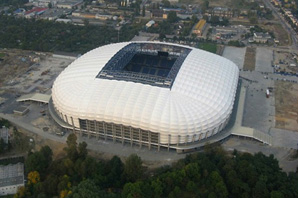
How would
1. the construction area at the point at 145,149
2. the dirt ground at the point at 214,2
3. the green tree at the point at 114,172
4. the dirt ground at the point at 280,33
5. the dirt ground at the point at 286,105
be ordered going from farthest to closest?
the dirt ground at the point at 214,2
the dirt ground at the point at 280,33
the dirt ground at the point at 286,105
the construction area at the point at 145,149
the green tree at the point at 114,172

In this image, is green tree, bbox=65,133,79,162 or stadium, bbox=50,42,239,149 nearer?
green tree, bbox=65,133,79,162

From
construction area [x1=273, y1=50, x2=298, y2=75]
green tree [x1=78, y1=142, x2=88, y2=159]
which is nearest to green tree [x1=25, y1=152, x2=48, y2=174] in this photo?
green tree [x1=78, y1=142, x2=88, y2=159]

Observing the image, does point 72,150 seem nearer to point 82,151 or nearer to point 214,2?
point 82,151

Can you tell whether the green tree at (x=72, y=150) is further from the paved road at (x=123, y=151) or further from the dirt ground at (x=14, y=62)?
the dirt ground at (x=14, y=62)

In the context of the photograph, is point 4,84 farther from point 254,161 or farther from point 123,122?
point 254,161

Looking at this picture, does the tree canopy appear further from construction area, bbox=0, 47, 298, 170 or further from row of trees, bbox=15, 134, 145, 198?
construction area, bbox=0, 47, 298, 170

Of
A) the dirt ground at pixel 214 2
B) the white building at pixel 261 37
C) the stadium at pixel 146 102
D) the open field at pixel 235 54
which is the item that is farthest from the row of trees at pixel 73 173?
the dirt ground at pixel 214 2
